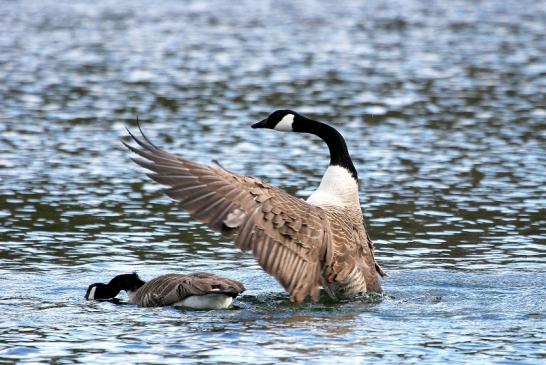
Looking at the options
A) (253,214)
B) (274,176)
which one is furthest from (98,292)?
(274,176)

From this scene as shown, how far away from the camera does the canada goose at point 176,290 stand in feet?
34.4

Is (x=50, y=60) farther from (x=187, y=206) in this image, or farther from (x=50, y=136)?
(x=187, y=206)

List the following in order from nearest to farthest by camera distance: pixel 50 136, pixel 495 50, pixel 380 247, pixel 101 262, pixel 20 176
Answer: pixel 101 262 < pixel 380 247 < pixel 20 176 < pixel 50 136 < pixel 495 50

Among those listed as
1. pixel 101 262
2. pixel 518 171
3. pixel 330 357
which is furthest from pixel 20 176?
pixel 330 357

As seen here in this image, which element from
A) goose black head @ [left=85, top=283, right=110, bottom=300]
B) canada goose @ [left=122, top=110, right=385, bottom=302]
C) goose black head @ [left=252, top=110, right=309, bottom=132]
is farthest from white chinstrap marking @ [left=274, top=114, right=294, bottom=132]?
goose black head @ [left=85, top=283, right=110, bottom=300]

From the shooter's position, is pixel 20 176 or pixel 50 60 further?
pixel 50 60

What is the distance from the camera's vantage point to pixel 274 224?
1025 cm

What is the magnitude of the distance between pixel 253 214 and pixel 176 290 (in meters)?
1.08

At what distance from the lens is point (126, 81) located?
1051 inches

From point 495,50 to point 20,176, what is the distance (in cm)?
1835

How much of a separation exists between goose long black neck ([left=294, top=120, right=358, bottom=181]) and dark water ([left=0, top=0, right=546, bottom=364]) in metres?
1.30

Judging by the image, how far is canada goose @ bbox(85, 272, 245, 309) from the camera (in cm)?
1049

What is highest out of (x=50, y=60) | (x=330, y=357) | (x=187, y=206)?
(x=50, y=60)

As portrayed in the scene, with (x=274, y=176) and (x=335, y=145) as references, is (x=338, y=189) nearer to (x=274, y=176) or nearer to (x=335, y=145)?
(x=335, y=145)
